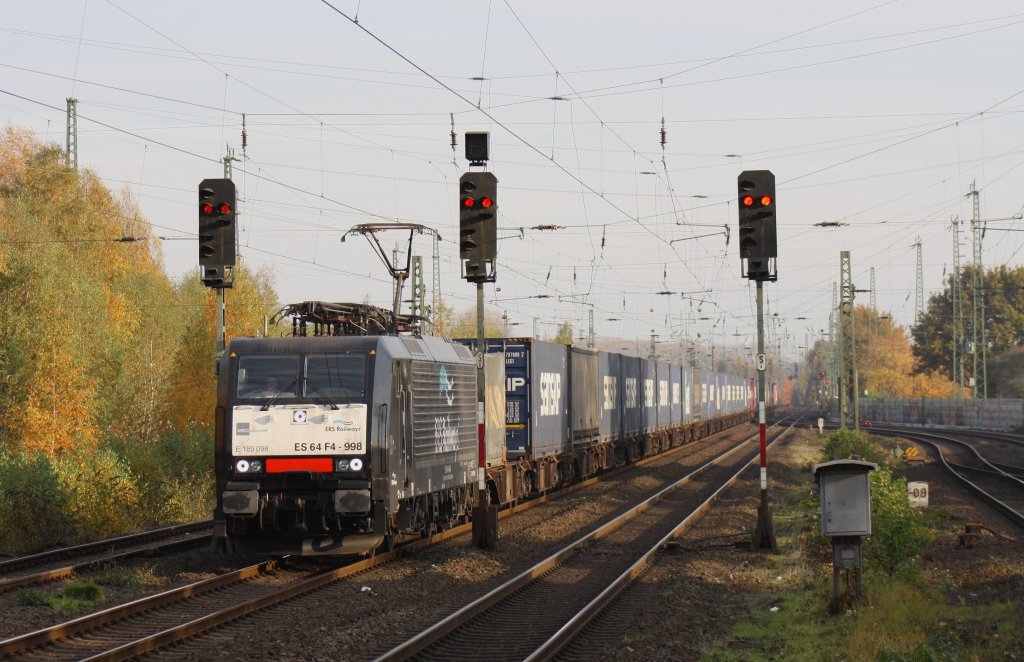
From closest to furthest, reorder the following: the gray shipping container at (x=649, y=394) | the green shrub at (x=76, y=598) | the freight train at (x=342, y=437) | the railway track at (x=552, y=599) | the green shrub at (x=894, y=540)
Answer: the railway track at (x=552, y=599)
the green shrub at (x=76, y=598)
the green shrub at (x=894, y=540)
the freight train at (x=342, y=437)
the gray shipping container at (x=649, y=394)

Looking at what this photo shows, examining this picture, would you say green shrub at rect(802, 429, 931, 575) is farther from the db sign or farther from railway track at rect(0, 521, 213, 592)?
railway track at rect(0, 521, 213, 592)

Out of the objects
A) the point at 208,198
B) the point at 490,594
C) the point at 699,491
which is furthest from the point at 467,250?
the point at 699,491

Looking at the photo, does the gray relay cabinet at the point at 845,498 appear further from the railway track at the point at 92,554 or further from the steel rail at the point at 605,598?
the railway track at the point at 92,554

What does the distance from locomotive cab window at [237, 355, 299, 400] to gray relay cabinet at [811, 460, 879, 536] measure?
6.96 metres

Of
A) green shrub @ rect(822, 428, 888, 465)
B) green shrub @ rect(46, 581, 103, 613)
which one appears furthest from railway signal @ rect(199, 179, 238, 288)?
green shrub @ rect(822, 428, 888, 465)

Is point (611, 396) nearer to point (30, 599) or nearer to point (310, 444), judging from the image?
point (310, 444)

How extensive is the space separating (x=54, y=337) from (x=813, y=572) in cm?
3377

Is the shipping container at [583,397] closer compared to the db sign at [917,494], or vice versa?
the db sign at [917,494]

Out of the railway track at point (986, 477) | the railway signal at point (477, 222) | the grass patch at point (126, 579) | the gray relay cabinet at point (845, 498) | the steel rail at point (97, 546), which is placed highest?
the railway signal at point (477, 222)

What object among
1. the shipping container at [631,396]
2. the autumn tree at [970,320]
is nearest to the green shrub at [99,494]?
the shipping container at [631,396]

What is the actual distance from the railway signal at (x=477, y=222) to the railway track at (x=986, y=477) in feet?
37.4

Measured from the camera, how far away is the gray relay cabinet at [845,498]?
12.6 meters

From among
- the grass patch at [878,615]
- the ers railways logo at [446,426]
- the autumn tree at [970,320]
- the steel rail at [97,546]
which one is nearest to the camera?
the grass patch at [878,615]

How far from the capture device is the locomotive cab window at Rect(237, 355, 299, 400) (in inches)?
624
